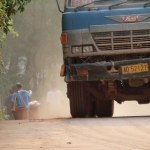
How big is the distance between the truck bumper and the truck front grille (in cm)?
33

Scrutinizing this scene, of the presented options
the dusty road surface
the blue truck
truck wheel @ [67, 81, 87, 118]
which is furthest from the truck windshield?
the dusty road surface

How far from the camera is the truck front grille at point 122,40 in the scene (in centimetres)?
1025

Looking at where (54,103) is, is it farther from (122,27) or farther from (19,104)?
(122,27)

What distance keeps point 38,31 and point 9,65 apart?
8.65ft

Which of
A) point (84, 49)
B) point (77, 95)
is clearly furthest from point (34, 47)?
point (84, 49)

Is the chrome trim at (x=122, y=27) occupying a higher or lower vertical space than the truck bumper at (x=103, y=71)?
higher

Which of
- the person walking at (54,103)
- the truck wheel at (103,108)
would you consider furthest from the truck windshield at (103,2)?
the person walking at (54,103)

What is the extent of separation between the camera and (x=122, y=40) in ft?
33.9

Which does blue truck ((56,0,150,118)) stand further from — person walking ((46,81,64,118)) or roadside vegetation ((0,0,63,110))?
roadside vegetation ((0,0,63,110))

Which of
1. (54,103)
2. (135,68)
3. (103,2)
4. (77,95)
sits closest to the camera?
(135,68)

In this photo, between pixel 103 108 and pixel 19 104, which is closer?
pixel 103 108

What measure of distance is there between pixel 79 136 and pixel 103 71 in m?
3.11

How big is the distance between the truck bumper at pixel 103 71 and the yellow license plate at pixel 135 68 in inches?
1.4

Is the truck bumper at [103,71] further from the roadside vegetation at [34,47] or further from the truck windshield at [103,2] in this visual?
the roadside vegetation at [34,47]
